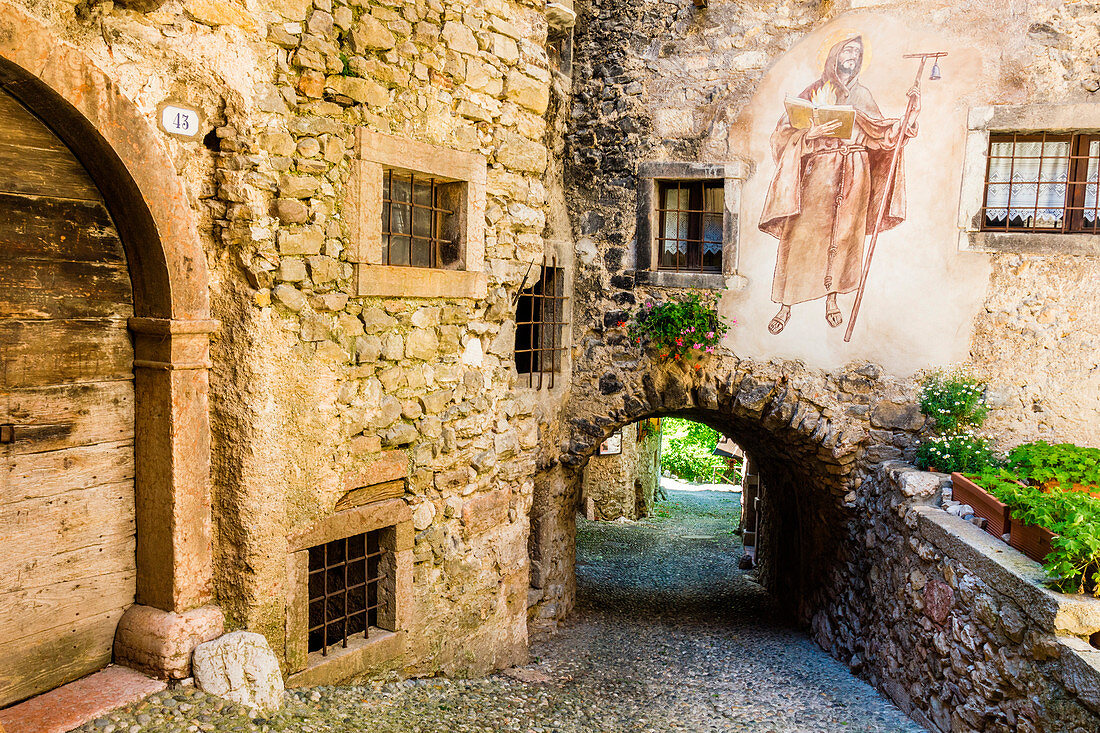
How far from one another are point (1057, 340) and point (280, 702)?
20.8 feet

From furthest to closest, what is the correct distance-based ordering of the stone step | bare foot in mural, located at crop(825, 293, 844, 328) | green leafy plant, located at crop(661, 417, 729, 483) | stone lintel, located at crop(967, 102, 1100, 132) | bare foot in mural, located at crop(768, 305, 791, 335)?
green leafy plant, located at crop(661, 417, 729, 483) → bare foot in mural, located at crop(768, 305, 791, 335) → bare foot in mural, located at crop(825, 293, 844, 328) → stone lintel, located at crop(967, 102, 1100, 132) → the stone step

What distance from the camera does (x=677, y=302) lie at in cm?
738

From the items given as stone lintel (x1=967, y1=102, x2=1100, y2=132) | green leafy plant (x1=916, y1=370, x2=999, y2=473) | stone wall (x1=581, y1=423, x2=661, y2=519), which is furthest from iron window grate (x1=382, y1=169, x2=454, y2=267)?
stone wall (x1=581, y1=423, x2=661, y2=519)

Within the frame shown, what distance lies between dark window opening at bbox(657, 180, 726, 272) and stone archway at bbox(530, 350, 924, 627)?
0.95 metres

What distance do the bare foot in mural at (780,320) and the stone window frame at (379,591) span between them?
389 centimetres

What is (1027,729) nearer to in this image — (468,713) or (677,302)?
(468,713)

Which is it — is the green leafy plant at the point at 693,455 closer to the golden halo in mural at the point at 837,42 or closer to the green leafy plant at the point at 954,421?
the green leafy plant at the point at 954,421

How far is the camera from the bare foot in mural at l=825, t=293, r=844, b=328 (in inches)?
274

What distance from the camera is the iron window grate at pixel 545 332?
24.1 feet

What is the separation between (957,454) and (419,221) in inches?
175

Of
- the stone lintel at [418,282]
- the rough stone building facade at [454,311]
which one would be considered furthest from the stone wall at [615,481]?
the stone lintel at [418,282]

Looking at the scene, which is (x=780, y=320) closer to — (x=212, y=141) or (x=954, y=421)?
(x=954, y=421)

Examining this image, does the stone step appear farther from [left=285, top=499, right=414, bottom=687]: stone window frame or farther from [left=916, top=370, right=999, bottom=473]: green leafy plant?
[left=916, top=370, right=999, bottom=473]: green leafy plant

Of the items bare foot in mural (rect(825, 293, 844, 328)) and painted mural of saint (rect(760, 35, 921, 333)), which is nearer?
painted mural of saint (rect(760, 35, 921, 333))
